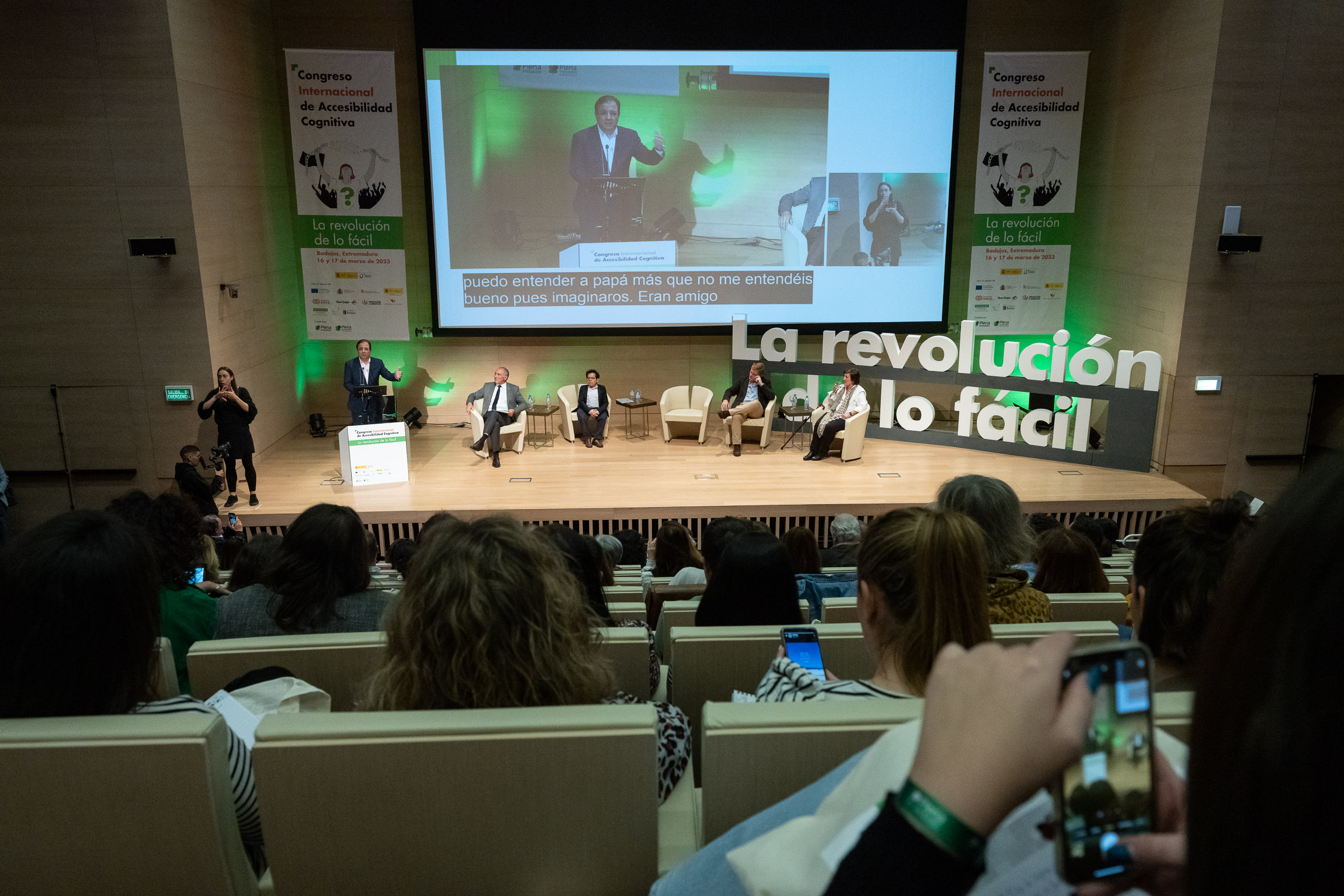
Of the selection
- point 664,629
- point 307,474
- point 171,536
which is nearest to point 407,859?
point 664,629

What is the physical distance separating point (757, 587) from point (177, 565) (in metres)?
2.05

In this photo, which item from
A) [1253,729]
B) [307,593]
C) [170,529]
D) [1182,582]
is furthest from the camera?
[170,529]

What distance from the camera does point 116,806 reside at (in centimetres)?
157

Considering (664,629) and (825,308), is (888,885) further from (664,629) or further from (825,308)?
(825,308)

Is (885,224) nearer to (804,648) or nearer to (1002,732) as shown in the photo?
(804,648)

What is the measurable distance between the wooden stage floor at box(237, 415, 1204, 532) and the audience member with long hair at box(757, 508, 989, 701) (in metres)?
6.20

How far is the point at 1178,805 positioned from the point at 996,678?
219 mm

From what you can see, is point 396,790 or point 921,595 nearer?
point 396,790

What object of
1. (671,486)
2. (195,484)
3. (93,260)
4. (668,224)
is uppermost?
(668,224)

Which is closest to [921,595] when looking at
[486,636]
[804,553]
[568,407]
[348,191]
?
[486,636]

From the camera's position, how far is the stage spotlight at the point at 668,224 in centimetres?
1085

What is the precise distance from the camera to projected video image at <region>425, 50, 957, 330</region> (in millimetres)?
10445

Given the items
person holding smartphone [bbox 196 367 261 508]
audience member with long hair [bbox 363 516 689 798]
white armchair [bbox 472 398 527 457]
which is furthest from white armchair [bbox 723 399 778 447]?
audience member with long hair [bbox 363 516 689 798]

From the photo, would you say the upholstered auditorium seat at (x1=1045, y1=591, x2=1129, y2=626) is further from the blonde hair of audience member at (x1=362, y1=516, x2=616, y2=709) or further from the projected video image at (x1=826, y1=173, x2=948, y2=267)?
the projected video image at (x1=826, y1=173, x2=948, y2=267)
